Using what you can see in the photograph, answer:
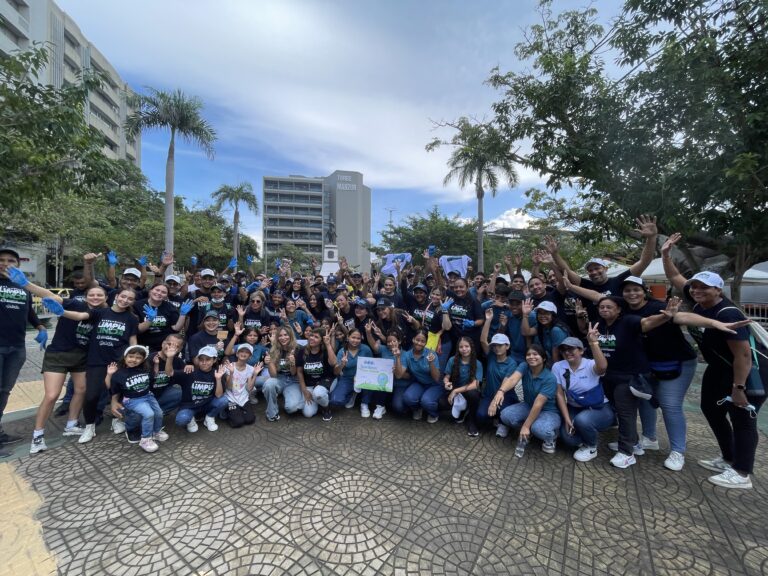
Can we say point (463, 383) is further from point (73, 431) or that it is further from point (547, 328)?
point (73, 431)

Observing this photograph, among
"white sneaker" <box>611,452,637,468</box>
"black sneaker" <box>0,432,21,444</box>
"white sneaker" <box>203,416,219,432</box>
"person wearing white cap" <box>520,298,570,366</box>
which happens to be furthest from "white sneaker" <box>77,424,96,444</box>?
"white sneaker" <box>611,452,637,468</box>

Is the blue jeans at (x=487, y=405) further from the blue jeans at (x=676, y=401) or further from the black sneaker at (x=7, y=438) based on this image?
the black sneaker at (x=7, y=438)

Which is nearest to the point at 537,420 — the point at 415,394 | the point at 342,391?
the point at 415,394

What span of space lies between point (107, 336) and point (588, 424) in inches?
225

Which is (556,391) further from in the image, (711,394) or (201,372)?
(201,372)

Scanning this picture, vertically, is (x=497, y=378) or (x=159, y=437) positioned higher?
(x=497, y=378)

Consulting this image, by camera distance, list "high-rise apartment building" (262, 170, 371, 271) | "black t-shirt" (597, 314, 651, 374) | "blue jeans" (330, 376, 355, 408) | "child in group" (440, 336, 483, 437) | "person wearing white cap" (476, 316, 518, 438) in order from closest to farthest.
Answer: "black t-shirt" (597, 314, 651, 374) < "person wearing white cap" (476, 316, 518, 438) < "child in group" (440, 336, 483, 437) < "blue jeans" (330, 376, 355, 408) < "high-rise apartment building" (262, 170, 371, 271)

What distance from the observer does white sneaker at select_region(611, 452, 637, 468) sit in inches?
142

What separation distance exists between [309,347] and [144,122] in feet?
50.3

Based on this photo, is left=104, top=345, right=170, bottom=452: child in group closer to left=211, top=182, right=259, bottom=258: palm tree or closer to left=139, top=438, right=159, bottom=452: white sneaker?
left=139, top=438, right=159, bottom=452: white sneaker

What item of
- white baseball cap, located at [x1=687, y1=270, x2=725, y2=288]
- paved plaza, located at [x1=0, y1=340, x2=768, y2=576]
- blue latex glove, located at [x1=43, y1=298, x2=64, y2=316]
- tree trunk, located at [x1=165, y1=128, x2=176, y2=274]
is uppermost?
tree trunk, located at [x1=165, y1=128, x2=176, y2=274]

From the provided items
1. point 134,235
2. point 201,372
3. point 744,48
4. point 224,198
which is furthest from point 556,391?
point 224,198

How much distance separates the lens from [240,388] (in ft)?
15.5

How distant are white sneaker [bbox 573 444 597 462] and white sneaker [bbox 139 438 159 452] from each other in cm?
472
